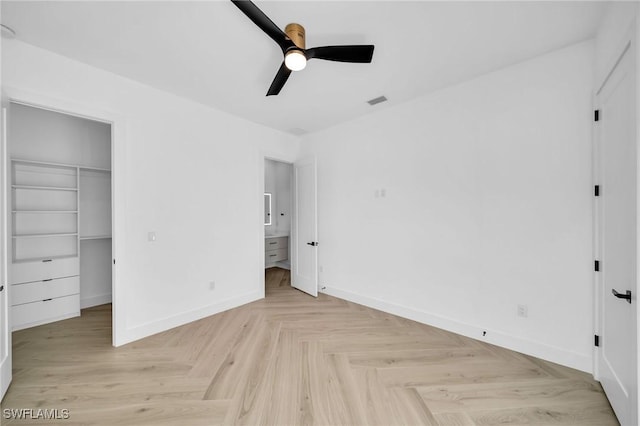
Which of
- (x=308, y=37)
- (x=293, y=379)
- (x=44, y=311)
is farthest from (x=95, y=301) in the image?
(x=308, y=37)

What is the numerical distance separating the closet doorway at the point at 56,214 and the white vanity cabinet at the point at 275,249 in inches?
111

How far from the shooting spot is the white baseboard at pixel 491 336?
7.23ft

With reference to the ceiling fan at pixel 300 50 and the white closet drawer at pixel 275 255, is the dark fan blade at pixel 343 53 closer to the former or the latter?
the ceiling fan at pixel 300 50

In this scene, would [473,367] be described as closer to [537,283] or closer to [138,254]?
[537,283]

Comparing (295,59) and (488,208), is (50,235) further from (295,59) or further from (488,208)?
(488,208)

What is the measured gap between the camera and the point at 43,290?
3094 millimetres

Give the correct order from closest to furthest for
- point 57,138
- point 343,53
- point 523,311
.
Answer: point 343,53 < point 523,311 < point 57,138

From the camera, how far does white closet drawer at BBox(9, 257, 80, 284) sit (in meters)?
2.95

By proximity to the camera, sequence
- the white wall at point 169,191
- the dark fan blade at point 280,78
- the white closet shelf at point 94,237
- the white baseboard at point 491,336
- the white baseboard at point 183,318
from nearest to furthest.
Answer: the dark fan blade at point 280,78 → the white baseboard at point 491,336 → the white wall at point 169,191 → the white baseboard at point 183,318 → the white closet shelf at point 94,237

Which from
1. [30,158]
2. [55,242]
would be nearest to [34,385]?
[55,242]

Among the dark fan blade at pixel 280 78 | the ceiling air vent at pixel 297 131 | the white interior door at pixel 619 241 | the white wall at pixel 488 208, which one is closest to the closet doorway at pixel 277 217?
the ceiling air vent at pixel 297 131

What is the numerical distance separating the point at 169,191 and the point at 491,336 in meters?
3.84

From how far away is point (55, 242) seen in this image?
330 cm

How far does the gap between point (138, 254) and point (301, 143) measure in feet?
9.80
